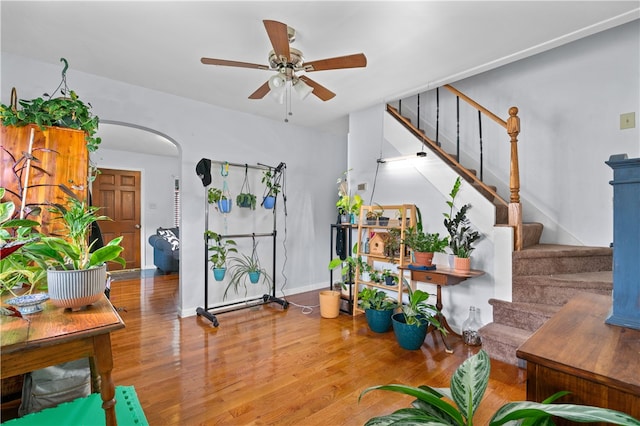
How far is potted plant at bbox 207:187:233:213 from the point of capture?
3.58 metres

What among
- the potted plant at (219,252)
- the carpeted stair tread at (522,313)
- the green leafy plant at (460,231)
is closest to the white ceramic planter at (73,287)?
the potted plant at (219,252)

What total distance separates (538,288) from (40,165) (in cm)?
394

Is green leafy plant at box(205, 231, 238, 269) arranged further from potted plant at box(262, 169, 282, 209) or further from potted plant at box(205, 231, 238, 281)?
potted plant at box(262, 169, 282, 209)

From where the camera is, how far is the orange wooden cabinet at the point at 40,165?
1.96 meters

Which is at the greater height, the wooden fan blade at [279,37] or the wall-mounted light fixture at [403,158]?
the wooden fan blade at [279,37]

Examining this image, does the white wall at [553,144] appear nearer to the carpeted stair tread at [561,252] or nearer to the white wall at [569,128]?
the white wall at [569,128]

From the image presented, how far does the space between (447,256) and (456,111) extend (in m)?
1.95

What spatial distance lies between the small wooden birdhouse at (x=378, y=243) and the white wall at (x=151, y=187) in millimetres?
5189

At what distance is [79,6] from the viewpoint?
2.01m

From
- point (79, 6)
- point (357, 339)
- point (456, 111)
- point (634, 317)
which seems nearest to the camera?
point (634, 317)

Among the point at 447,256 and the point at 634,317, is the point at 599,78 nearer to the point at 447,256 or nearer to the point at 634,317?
the point at 447,256

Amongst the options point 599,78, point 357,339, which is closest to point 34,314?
point 357,339

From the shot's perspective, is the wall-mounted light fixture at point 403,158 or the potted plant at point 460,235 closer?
the potted plant at point 460,235

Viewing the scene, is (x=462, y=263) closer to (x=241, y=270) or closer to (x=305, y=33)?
(x=305, y=33)
